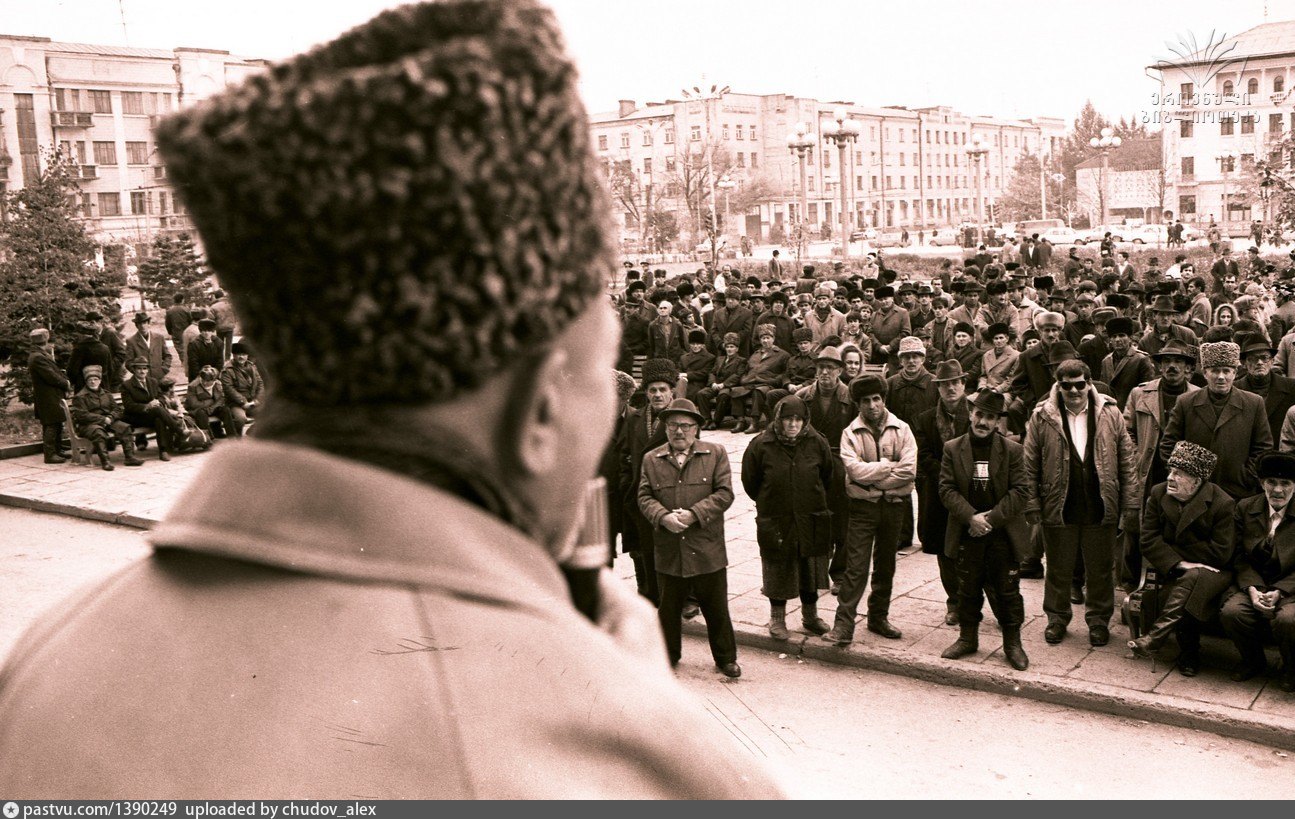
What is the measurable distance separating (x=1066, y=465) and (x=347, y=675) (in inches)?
316

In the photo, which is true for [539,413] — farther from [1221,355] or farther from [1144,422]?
[1144,422]

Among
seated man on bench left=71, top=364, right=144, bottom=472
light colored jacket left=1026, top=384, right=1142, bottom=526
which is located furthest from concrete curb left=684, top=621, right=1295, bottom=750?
seated man on bench left=71, top=364, right=144, bottom=472

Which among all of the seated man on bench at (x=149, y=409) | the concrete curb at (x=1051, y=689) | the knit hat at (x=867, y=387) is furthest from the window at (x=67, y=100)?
the concrete curb at (x=1051, y=689)

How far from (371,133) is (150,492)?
14.8 meters

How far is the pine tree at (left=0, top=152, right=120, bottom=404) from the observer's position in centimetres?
1848

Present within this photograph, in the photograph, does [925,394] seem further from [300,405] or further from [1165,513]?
[300,405]

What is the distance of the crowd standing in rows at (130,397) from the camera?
16.5 metres

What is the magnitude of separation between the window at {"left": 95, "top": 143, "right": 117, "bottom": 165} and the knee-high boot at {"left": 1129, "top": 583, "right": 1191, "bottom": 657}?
175 feet

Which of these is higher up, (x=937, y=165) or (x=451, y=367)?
(x=937, y=165)

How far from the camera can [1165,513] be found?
25.3 feet

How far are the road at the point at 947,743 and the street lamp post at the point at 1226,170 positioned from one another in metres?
49.2

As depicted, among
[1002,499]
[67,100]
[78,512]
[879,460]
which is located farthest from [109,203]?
[1002,499]

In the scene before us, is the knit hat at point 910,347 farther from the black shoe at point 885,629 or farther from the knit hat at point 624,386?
the black shoe at point 885,629
